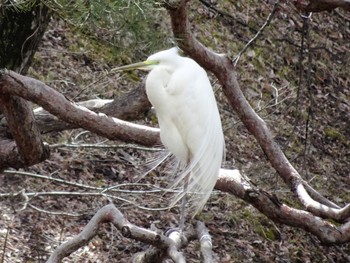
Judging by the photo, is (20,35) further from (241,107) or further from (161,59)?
(241,107)

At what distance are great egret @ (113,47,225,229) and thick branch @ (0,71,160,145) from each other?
16cm

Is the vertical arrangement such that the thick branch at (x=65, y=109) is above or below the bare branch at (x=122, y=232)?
above

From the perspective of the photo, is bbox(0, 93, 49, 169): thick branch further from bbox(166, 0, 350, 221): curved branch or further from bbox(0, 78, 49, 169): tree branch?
Result: bbox(166, 0, 350, 221): curved branch

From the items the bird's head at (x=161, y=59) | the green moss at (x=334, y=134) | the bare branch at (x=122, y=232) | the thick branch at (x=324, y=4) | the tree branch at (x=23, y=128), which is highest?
the thick branch at (x=324, y=4)

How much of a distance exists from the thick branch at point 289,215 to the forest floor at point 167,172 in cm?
72

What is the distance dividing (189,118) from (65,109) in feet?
1.84

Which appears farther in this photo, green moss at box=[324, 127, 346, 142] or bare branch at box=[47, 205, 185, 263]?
green moss at box=[324, 127, 346, 142]

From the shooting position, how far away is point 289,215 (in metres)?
2.82

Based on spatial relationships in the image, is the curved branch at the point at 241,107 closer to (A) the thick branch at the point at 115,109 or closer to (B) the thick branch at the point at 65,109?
(A) the thick branch at the point at 115,109

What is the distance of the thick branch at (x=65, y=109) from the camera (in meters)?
2.47

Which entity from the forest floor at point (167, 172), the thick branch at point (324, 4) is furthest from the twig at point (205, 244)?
the thick branch at point (324, 4)

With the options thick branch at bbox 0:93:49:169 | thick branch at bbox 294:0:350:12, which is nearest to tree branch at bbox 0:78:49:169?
thick branch at bbox 0:93:49:169

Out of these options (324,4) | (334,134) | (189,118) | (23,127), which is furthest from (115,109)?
(334,134)

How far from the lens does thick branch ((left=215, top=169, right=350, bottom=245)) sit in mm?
2779
